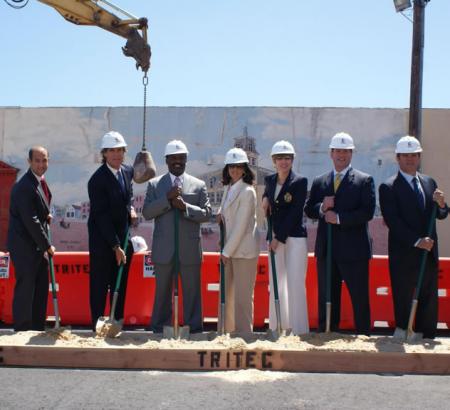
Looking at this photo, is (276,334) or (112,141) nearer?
(276,334)

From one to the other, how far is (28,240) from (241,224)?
1955 millimetres

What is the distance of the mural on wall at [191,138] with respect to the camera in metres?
16.0

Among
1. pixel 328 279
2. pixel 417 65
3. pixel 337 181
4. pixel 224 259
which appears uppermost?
pixel 417 65

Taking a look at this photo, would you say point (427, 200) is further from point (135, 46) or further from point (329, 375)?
point (135, 46)

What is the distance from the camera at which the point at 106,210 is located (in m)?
5.69

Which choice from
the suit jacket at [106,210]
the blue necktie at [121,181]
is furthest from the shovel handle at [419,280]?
the blue necktie at [121,181]

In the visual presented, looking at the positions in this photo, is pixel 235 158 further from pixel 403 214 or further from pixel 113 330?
pixel 113 330

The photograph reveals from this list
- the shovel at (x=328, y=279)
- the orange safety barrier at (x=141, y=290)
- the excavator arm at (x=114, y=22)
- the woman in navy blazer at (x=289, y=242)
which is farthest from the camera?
the excavator arm at (x=114, y=22)

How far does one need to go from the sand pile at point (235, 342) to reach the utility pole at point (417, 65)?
7.55 metres

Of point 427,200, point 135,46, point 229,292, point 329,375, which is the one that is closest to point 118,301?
point 229,292

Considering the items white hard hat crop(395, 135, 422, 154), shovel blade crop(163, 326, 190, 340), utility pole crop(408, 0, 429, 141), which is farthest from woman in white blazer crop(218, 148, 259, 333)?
A: utility pole crop(408, 0, 429, 141)

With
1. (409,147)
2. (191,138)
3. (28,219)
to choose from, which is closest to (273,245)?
(409,147)

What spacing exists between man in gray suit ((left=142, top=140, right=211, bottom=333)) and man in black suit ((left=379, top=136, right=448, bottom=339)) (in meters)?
1.67

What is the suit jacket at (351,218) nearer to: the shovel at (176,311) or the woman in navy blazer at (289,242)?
the woman in navy blazer at (289,242)
